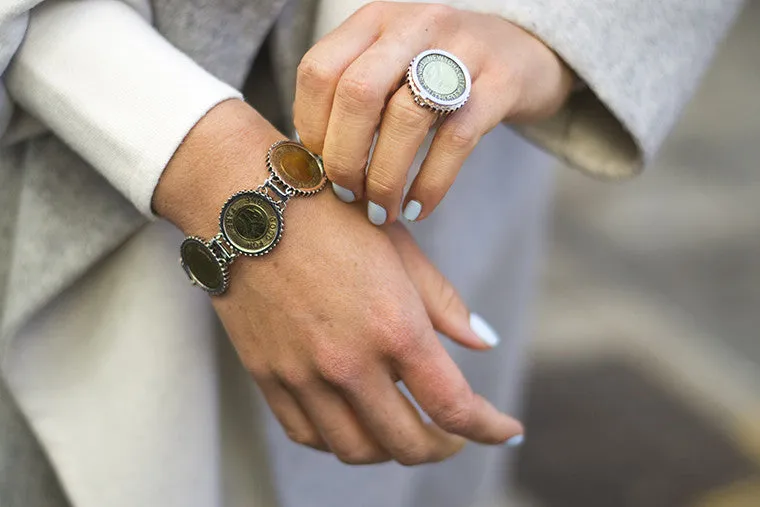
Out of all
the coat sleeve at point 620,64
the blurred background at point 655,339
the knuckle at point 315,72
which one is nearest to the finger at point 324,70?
the knuckle at point 315,72

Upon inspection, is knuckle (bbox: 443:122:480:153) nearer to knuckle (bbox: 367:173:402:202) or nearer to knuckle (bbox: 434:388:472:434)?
knuckle (bbox: 367:173:402:202)

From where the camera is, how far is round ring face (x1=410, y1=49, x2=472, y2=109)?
48 cm

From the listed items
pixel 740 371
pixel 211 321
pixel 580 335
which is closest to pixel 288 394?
pixel 211 321

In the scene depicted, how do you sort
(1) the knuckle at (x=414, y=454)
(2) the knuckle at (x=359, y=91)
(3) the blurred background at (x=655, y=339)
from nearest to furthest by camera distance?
(2) the knuckle at (x=359, y=91), (1) the knuckle at (x=414, y=454), (3) the blurred background at (x=655, y=339)

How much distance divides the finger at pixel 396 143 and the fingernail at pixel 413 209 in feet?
0.09

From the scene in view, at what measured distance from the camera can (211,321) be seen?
2.03 feet

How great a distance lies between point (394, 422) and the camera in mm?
553

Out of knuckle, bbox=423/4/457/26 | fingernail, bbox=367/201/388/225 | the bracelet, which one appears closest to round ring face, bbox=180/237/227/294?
the bracelet

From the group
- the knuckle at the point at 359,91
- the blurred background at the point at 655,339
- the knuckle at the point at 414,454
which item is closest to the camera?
the knuckle at the point at 359,91

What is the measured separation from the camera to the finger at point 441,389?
53 centimetres

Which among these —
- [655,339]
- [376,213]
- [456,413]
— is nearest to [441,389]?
[456,413]

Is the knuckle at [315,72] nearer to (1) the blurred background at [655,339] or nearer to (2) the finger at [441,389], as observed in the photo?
(2) the finger at [441,389]

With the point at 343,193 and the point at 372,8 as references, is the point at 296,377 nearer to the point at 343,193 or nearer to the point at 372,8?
the point at 343,193

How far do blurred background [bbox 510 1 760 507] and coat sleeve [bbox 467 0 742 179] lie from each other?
0.96 meters
